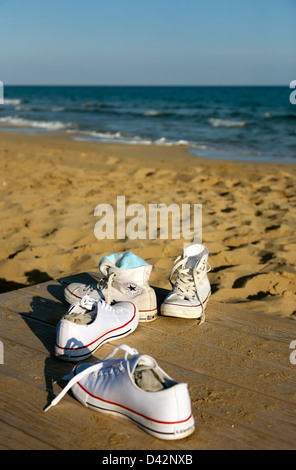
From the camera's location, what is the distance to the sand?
11.9 ft

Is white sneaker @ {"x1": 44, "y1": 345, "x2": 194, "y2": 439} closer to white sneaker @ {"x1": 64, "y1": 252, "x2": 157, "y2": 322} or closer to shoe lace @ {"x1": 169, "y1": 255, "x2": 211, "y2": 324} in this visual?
white sneaker @ {"x1": 64, "y1": 252, "x2": 157, "y2": 322}

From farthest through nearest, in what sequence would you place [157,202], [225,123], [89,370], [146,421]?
1. [225,123]
2. [157,202]
3. [89,370]
4. [146,421]

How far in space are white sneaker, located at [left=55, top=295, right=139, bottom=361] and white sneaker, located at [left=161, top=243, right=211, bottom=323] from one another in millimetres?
224

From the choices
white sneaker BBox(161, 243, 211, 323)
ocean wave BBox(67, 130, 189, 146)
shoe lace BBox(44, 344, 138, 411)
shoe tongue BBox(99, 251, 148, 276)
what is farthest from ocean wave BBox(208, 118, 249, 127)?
shoe lace BBox(44, 344, 138, 411)

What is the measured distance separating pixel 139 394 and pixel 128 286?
2.87 feet

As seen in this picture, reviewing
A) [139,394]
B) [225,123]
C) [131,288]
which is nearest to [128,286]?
[131,288]

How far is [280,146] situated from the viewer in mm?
12312

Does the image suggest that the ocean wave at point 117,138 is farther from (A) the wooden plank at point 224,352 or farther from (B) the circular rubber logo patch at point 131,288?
(A) the wooden plank at point 224,352

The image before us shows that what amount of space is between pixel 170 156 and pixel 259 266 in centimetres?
671

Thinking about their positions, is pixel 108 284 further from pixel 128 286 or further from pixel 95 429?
pixel 95 429

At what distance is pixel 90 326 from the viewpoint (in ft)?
6.34

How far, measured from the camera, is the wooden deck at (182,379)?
56.6 inches
